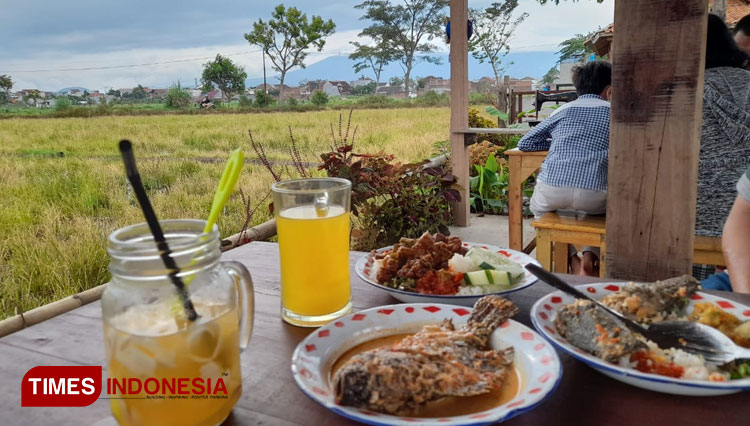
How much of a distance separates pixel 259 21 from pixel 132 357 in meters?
23.1

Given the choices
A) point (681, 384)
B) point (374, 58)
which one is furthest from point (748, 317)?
point (374, 58)

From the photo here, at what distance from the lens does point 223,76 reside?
1089 inches

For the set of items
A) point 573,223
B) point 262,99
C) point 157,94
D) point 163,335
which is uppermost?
point 157,94

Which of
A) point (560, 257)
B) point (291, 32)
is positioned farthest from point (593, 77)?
point (291, 32)

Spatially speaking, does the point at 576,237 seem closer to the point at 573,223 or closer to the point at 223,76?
the point at 573,223

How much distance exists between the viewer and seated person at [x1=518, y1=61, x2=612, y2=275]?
2.55 m

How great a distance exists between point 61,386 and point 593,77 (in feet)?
9.67

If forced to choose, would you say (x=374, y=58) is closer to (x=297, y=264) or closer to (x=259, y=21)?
(x=259, y=21)

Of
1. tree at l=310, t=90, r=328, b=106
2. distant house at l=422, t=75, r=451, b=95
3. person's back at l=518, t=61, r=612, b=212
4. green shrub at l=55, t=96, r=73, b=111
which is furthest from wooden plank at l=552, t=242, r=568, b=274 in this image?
distant house at l=422, t=75, r=451, b=95

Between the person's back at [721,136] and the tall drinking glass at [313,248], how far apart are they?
6.42 ft

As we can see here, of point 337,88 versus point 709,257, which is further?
point 337,88

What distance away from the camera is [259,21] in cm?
2153

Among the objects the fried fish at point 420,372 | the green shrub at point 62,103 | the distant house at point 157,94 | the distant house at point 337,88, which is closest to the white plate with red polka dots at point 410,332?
the fried fish at point 420,372

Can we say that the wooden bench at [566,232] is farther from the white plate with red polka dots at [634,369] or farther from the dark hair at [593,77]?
the white plate with red polka dots at [634,369]
